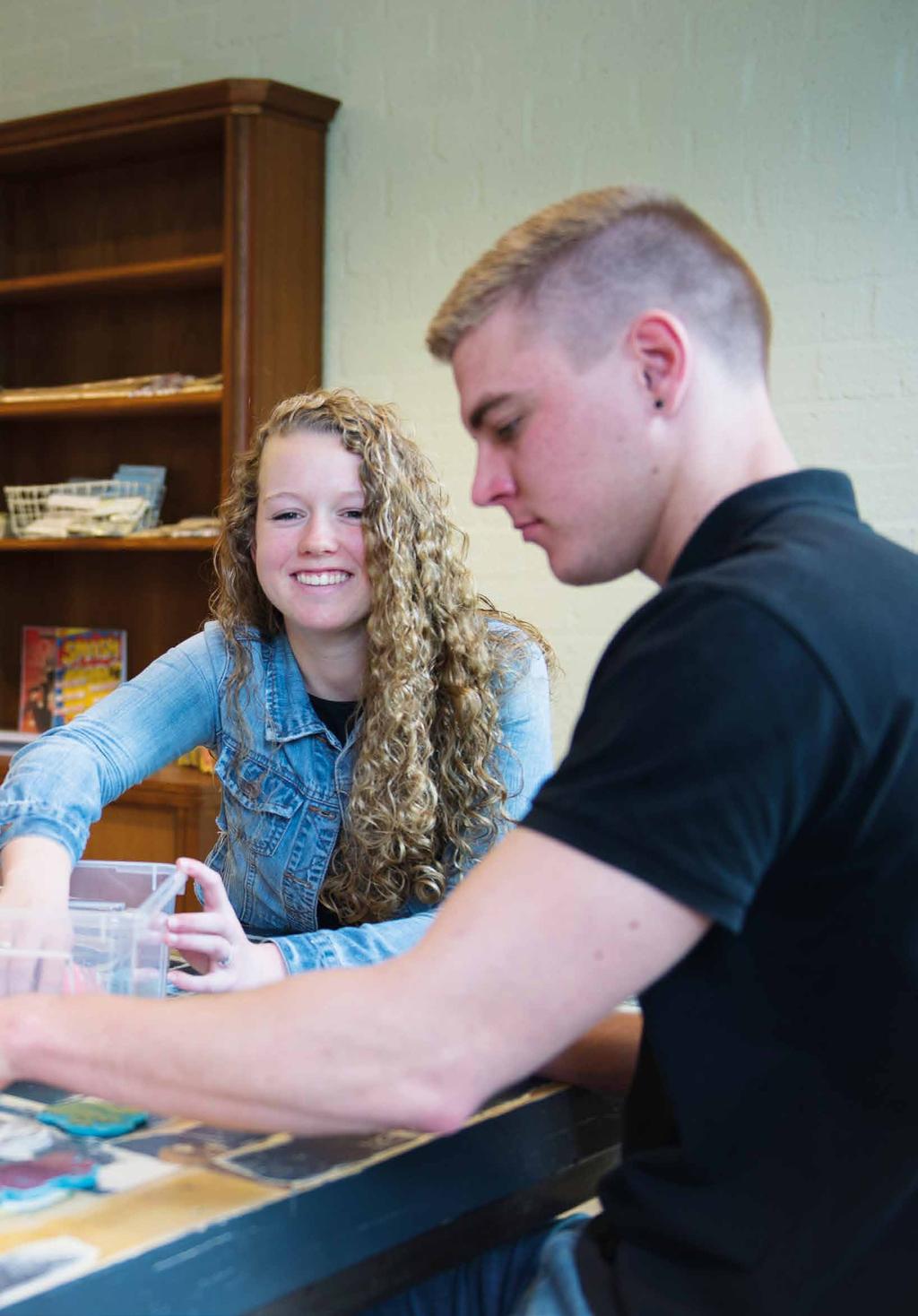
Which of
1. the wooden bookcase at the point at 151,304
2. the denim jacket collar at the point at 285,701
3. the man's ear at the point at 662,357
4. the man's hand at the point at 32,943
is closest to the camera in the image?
the man's ear at the point at 662,357

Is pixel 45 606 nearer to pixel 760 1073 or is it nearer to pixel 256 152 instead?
pixel 256 152

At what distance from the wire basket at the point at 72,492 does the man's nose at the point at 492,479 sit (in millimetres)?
2901

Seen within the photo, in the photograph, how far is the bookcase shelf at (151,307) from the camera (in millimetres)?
3672

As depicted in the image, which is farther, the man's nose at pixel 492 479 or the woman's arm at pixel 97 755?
the woman's arm at pixel 97 755

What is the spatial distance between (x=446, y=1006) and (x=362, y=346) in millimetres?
3124

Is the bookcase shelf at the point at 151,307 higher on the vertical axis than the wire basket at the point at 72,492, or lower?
higher

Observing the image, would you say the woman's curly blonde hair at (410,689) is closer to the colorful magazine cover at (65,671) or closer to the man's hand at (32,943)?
the man's hand at (32,943)

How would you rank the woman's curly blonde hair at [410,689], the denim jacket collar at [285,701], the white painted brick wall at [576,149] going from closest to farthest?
the woman's curly blonde hair at [410,689]
the denim jacket collar at [285,701]
the white painted brick wall at [576,149]

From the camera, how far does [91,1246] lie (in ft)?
3.01

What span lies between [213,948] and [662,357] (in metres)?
0.72

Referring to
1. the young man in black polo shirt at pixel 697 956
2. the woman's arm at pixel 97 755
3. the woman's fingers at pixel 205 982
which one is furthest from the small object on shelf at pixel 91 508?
the young man in black polo shirt at pixel 697 956

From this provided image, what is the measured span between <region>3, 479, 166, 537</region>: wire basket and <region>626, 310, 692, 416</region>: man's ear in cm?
304

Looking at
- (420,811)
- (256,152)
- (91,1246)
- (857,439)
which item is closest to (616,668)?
(91,1246)

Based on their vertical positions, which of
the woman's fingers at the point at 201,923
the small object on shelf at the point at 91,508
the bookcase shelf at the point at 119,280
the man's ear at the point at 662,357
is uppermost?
the bookcase shelf at the point at 119,280
